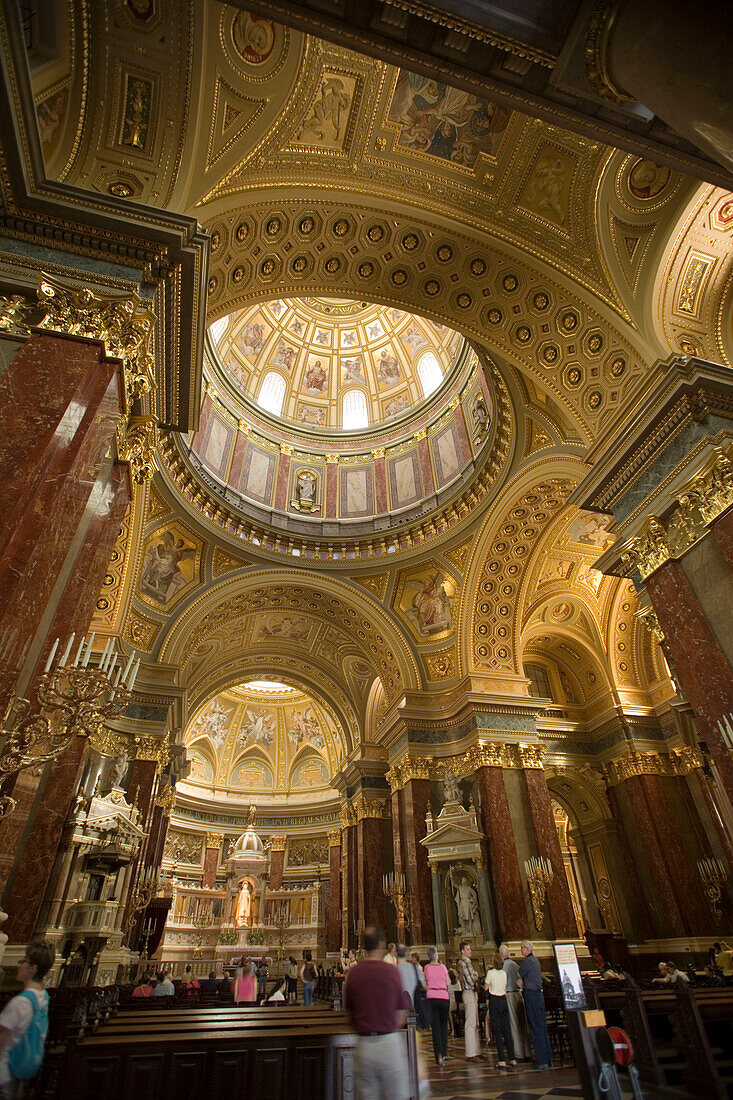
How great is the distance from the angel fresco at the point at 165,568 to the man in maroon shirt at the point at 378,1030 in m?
13.8

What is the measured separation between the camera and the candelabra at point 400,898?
48.4 feet

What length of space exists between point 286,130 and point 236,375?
11529 millimetres

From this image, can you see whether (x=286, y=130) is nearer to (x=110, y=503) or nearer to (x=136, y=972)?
(x=110, y=503)

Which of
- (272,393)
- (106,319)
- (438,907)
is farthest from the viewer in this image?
(272,393)

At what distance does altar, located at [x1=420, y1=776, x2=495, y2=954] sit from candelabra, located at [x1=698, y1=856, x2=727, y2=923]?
527 centimetres

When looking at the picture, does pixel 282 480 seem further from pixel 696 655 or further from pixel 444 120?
pixel 696 655

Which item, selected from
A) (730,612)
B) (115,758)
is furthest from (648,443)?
(115,758)

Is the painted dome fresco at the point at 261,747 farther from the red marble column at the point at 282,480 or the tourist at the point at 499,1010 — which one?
the tourist at the point at 499,1010

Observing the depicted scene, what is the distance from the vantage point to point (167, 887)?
22.8m

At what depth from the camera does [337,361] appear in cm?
2130

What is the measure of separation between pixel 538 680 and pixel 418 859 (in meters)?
7.58

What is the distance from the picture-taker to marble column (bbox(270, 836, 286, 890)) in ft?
87.3

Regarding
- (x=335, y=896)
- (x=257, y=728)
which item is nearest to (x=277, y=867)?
(x=335, y=896)

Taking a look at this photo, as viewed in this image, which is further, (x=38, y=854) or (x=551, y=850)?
(x=551, y=850)
